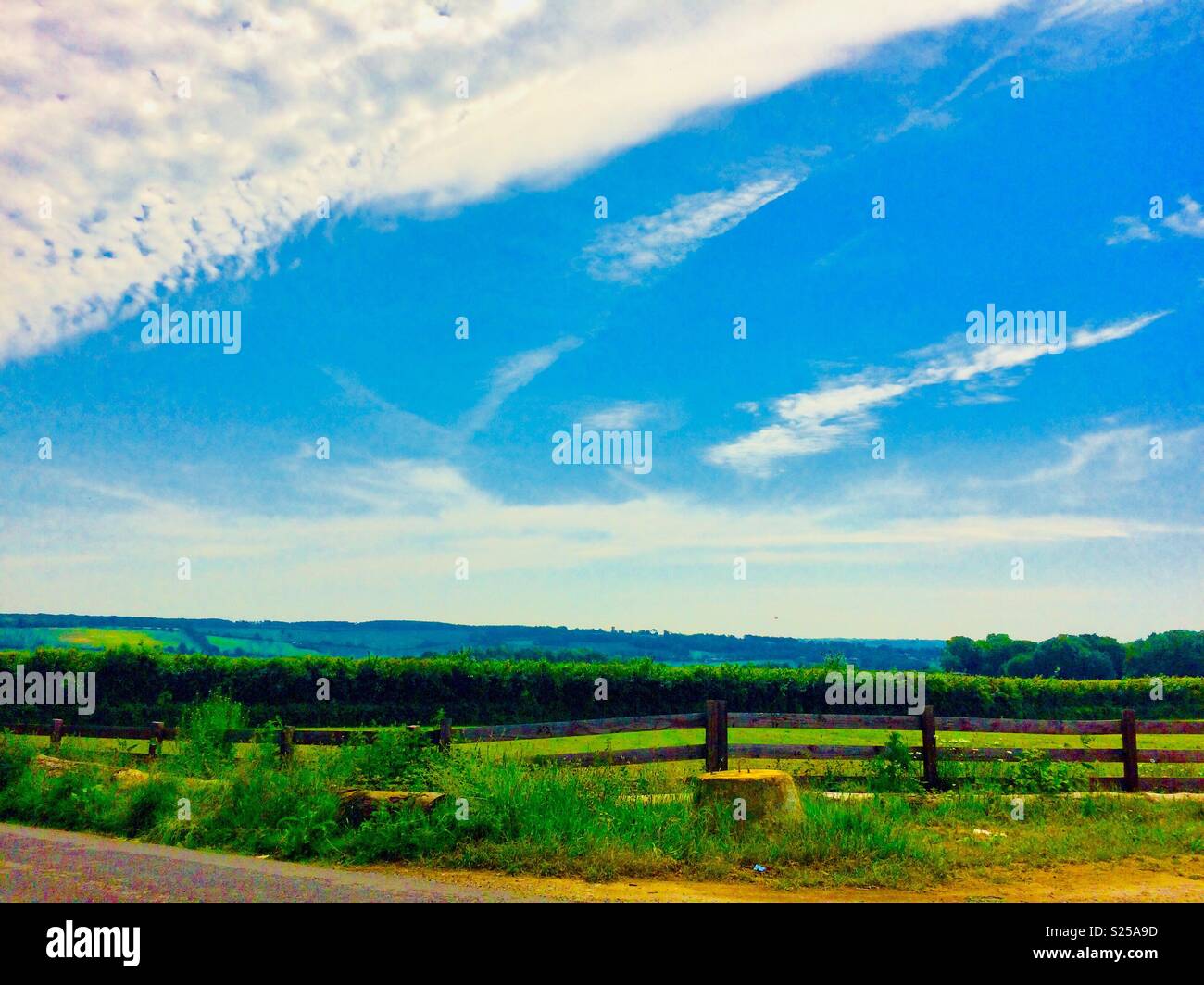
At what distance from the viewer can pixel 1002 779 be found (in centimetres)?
1308

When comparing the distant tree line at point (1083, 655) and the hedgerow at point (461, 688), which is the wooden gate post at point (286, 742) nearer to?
the hedgerow at point (461, 688)

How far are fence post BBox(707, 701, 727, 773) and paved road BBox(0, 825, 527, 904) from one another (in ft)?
17.6

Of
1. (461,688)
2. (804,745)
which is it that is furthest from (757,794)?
(461,688)

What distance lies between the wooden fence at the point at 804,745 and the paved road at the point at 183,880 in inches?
113

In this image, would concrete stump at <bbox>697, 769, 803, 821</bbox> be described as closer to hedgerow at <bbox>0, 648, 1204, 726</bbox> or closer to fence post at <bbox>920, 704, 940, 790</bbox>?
fence post at <bbox>920, 704, 940, 790</bbox>

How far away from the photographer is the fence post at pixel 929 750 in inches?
516

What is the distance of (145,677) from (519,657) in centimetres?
1659

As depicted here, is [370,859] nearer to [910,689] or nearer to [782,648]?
[910,689]

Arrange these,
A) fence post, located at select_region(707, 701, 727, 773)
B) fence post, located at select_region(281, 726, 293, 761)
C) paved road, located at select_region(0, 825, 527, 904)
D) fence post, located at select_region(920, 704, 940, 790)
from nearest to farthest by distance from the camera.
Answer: paved road, located at select_region(0, 825, 527, 904), fence post, located at select_region(707, 701, 727, 773), fence post, located at select_region(920, 704, 940, 790), fence post, located at select_region(281, 726, 293, 761)

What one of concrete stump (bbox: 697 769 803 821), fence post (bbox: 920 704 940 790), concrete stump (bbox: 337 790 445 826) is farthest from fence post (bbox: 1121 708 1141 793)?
concrete stump (bbox: 337 790 445 826)

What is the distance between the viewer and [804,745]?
13.2 metres

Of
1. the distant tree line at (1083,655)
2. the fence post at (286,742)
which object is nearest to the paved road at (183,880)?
the fence post at (286,742)

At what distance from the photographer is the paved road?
24.5ft
